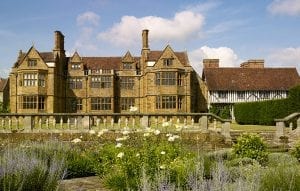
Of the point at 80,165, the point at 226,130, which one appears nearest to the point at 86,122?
the point at 226,130

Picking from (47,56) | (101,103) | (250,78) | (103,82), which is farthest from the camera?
(250,78)

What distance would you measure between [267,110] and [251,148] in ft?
70.6

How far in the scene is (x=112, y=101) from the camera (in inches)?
1759

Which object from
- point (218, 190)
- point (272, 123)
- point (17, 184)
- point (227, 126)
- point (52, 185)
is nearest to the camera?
point (218, 190)

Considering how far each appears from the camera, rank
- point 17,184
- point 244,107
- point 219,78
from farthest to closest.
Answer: point 219,78
point 244,107
point 17,184

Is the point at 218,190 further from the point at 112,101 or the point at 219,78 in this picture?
the point at 219,78

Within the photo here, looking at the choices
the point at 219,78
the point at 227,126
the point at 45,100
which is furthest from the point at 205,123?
the point at 219,78

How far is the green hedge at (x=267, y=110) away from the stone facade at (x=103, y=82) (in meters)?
6.17

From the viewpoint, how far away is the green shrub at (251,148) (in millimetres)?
11586

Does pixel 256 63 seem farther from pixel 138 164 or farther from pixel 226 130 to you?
pixel 138 164

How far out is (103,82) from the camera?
4469 cm

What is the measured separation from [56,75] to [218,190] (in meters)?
40.5

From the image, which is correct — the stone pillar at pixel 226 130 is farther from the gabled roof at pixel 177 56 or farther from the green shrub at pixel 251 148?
the gabled roof at pixel 177 56

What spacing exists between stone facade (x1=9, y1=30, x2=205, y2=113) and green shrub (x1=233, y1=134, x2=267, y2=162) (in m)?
29.3
